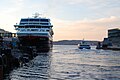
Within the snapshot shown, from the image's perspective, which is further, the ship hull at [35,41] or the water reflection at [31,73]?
the ship hull at [35,41]

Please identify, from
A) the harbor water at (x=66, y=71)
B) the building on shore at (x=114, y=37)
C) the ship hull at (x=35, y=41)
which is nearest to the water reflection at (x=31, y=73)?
the harbor water at (x=66, y=71)

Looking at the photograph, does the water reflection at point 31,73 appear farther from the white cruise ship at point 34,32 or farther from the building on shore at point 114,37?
the building on shore at point 114,37

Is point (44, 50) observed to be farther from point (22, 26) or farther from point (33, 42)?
point (22, 26)

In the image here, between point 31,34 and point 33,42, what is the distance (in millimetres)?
2931

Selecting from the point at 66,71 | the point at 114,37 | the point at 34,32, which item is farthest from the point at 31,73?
the point at 114,37

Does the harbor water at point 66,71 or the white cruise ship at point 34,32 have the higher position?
the white cruise ship at point 34,32

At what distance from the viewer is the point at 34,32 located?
8950 centimetres

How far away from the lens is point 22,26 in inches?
3787

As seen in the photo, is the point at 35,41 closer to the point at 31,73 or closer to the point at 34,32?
Answer: the point at 34,32

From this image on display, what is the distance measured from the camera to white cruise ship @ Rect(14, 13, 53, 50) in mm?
88231

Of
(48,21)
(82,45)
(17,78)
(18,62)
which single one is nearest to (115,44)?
(82,45)

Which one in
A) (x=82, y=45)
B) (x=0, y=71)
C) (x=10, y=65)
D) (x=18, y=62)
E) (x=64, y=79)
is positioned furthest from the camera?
(x=82, y=45)

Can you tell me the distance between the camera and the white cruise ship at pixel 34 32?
88.2 m

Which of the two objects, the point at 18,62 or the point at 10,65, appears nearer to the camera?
the point at 10,65
